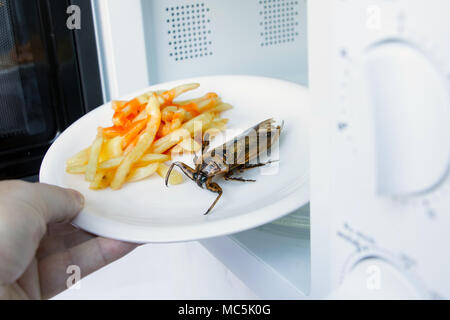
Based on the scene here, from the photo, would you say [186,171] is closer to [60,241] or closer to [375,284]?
[60,241]

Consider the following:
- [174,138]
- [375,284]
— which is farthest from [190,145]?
[375,284]

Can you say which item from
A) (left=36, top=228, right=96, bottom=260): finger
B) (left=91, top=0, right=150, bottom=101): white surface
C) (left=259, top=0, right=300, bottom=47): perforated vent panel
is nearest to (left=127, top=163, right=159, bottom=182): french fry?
(left=36, top=228, right=96, bottom=260): finger

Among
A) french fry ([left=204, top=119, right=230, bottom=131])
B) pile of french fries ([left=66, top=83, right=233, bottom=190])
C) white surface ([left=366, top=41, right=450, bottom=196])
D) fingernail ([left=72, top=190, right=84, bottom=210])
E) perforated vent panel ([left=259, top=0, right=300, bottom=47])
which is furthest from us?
perforated vent panel ([left=259, top=0, right=300, bottom=47])

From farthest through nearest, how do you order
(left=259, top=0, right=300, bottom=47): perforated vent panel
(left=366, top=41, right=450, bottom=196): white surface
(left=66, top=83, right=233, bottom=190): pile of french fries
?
(left=259, top=0, right=300, bottom=47): perforated vent panel
(left=66, top=83, right=233, bottom=190): pile of french fries
(left=366, top=41, right=450, bottom=196): white surface

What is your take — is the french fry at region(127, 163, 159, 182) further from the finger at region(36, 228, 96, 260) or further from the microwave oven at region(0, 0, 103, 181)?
the microwave oven at region(0, 0, 103, 181)

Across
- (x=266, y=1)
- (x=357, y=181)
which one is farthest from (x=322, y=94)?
(x=266, y=1)
